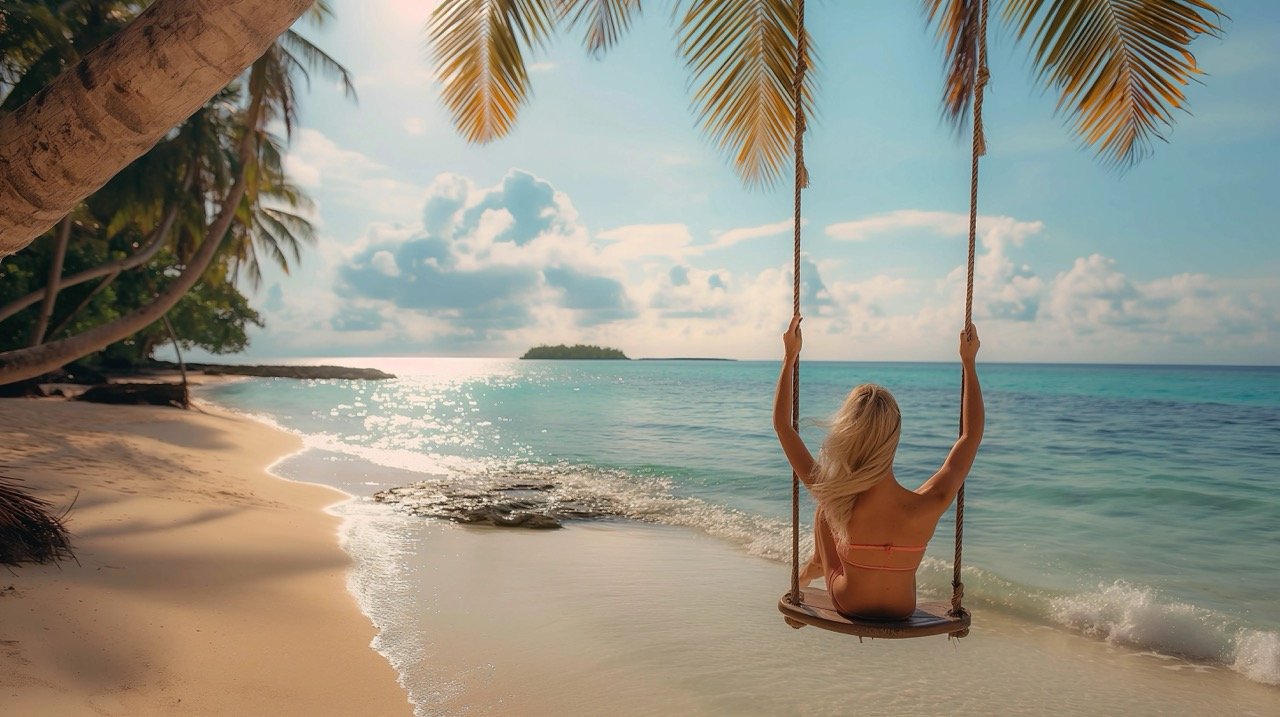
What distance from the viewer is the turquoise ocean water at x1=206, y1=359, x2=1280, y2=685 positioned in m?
5.92

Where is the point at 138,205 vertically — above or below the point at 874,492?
above

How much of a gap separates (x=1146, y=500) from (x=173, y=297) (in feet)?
45.2

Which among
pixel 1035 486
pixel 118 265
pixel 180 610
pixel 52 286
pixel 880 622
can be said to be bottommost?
pixel 1035 486

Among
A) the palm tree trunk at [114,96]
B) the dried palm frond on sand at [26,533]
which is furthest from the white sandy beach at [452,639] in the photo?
the palm tree trunk at [114,96]

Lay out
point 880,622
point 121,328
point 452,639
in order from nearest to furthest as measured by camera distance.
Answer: point 880,622
point 452,639
point 121,328

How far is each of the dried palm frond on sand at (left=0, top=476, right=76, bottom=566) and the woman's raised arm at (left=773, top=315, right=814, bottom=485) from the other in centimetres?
416

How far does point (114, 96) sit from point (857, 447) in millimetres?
2421

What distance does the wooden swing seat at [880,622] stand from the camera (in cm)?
254

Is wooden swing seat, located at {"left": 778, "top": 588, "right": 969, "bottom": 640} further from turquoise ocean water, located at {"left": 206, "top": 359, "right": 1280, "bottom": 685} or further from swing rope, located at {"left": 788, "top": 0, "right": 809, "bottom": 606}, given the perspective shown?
turquoise ocean water, located at {"left": 206, "top": 359, "right": 1280, "bottom": 685}

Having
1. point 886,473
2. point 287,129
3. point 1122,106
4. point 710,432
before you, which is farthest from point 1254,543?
point 287,129

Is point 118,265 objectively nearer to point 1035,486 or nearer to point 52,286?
point 52,286

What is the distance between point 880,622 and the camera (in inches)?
102

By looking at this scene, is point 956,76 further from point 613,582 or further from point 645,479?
point 645,479

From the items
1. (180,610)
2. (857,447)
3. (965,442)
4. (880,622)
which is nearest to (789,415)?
(857,447)
